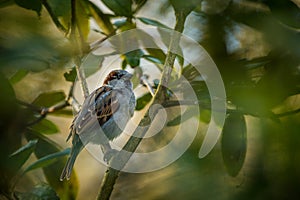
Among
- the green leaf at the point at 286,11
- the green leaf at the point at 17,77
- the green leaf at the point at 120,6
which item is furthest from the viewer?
the green leaf at the point at 17,77

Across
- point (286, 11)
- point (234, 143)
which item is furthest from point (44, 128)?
point (286, 11)

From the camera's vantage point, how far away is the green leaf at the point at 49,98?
160cm

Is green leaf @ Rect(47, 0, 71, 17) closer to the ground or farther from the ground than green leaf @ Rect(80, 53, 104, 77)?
farther from the ground

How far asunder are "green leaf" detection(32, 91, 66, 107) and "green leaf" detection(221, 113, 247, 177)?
2.09 ft

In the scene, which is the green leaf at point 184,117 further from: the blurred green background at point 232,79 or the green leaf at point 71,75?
the green leaf at point 71,75

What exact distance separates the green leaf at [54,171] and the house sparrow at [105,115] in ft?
0.33

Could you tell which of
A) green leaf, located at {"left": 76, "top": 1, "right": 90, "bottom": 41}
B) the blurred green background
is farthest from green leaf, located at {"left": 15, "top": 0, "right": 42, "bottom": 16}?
green leaf, located at {"left": 76, "top": 1, "right": 90, "bottom": 41}

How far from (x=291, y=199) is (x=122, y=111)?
2.78ft

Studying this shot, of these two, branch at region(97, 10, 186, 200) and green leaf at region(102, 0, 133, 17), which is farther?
green leaf at region(102, 0, 133, 17)

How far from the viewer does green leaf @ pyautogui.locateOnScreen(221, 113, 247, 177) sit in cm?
115

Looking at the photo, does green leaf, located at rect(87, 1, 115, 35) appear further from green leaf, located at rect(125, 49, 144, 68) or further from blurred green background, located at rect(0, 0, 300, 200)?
blurred green background, located at rect(0, 0, 300, 200)

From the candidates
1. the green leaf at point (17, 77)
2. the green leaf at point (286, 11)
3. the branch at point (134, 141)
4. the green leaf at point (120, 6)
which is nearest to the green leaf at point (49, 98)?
the green leaf at point (17, 77)

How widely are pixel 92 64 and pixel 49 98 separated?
0.79 ft

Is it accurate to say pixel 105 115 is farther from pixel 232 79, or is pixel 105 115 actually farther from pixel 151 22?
pixel 232 79
